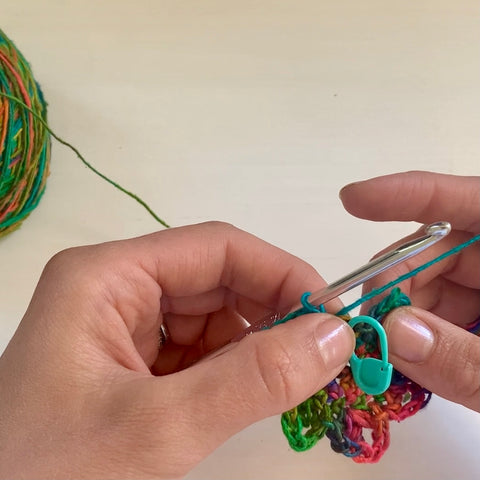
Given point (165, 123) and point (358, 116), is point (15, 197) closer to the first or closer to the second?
point (165, 123)

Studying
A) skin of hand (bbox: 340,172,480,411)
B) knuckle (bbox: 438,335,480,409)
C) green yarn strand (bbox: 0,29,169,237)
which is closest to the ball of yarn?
green yarn strand (bbox: 0,29,169,237)

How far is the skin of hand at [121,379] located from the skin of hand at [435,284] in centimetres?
8

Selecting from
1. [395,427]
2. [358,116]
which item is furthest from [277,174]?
[395,427]

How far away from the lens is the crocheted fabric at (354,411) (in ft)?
1.84

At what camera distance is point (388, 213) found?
0.74 m

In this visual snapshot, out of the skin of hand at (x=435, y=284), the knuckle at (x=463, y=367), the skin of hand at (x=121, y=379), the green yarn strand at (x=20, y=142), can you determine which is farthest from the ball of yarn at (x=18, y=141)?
the knuckle at (x=463, y=367)

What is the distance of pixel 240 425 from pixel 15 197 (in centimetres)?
51

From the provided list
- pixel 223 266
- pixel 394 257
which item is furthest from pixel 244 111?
pixel 394 257

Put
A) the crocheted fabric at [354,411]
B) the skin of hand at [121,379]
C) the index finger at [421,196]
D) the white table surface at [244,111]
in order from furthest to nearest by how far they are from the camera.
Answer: the white table surface at [244,111] → the index finger at [421,196] → the crocheted fabric at [354,411] → the skin of hand at [121,379]

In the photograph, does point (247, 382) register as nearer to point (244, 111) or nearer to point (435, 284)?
point (435, 284)

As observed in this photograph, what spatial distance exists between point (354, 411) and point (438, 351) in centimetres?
11

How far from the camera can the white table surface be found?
2.82 ft

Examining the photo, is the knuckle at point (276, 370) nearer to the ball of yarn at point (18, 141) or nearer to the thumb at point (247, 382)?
the thumb at point (247, 382)

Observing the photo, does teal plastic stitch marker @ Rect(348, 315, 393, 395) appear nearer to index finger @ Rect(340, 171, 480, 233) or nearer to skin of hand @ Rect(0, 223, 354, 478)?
skin of hand @ Rect(0, 223, 354, 478)
